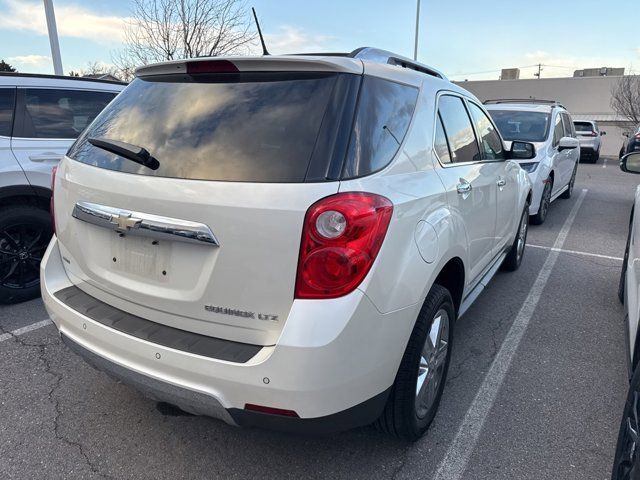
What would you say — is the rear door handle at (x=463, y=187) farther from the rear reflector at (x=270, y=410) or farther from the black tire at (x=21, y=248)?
the black tire at (x=21, y=248)

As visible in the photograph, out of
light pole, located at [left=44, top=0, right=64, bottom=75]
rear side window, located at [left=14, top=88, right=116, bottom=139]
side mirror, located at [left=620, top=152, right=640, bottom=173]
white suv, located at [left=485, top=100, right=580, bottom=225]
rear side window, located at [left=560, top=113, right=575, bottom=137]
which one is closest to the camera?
side mirror, located at [left=620, top=152, right=640, bottom=173]

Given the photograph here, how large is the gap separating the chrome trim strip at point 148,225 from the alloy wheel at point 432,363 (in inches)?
46.1

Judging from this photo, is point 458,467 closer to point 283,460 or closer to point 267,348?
point 283,460

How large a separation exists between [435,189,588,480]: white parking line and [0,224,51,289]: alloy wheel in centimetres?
379

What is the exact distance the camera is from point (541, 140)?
7500mm

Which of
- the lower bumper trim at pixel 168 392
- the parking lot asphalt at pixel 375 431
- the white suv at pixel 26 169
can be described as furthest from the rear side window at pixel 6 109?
the lower bumper trim at pixel 168 392

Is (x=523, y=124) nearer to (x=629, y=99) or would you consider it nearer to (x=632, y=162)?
(x=632, y=162)

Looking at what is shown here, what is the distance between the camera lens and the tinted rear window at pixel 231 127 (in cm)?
190

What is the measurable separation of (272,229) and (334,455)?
4.38 ft

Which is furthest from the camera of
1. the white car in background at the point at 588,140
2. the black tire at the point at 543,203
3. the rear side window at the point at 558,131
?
the white car in background at the point at 588,140

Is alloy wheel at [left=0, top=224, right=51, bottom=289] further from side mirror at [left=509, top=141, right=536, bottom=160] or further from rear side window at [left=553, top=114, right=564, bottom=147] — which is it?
rear side window at [left=553, top=114, right=564, bottom=147]

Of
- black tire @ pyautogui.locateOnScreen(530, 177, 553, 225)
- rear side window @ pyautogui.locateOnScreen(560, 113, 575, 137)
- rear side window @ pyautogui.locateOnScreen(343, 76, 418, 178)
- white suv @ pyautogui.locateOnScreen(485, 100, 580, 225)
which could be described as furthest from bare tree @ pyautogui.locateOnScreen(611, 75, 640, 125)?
rear side window @ pyautogui.locateOnScreen(343, 76, 418, 178)

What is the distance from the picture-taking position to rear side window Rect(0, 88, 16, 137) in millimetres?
4074

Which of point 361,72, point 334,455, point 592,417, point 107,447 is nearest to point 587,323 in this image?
point 592,417
